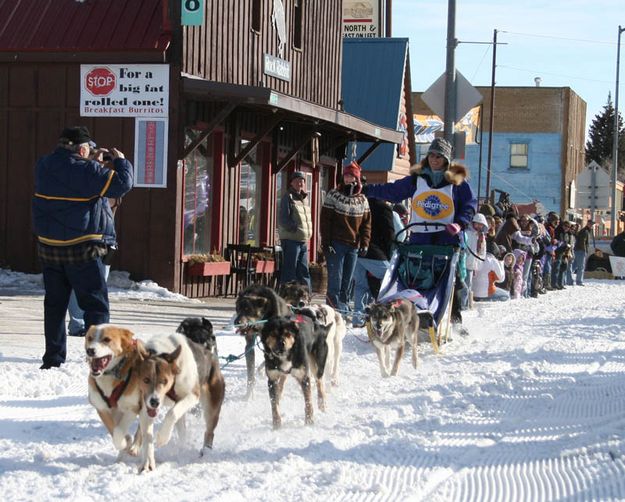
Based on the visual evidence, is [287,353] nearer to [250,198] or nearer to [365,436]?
[365,436]

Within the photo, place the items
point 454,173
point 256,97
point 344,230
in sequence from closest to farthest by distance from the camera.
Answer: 1. point 454,173
2. point 344,230
3. point 256,97

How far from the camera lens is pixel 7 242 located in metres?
16.7

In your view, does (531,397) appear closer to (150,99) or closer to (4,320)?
(4,320)

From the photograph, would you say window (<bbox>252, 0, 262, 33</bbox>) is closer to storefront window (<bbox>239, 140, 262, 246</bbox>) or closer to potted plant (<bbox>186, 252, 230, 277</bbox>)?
storefront window (<bbox>239, 140, 262, 246</bbox>)

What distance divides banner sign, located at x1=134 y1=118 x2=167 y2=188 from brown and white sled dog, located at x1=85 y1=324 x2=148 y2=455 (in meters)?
10.2

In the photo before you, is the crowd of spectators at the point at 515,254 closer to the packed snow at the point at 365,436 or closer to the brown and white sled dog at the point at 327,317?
the packed snow at the point at 365,436

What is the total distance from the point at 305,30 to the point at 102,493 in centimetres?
1637

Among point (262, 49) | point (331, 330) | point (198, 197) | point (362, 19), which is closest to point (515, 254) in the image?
point (262, 49)

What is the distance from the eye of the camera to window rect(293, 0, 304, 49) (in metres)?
20.4

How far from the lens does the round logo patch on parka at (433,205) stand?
1105cm

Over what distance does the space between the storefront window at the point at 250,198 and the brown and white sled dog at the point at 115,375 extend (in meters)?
12.6

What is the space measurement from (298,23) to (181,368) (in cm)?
1550

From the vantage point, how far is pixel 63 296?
8.71 meters

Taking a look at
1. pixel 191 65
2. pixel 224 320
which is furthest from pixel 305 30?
pixel 224 320
